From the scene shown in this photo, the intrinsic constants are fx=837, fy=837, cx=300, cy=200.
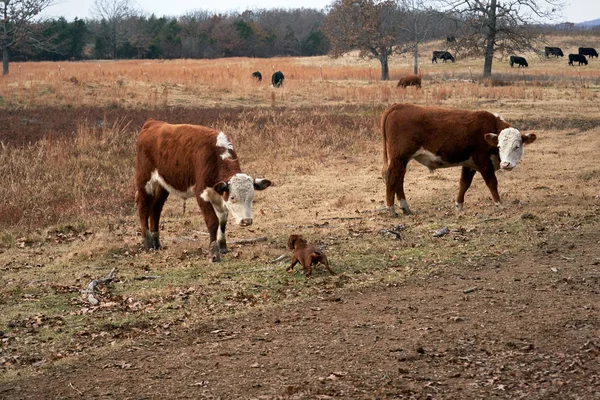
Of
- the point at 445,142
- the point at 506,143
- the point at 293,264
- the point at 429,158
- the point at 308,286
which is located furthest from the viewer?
the point at 429,158

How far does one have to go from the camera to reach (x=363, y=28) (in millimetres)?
58219

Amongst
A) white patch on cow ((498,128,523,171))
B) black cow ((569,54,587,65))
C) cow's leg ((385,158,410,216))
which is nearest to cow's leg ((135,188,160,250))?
cow's leg ((385,158,410,216))

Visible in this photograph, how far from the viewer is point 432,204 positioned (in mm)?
14391

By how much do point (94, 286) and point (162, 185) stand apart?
2.64 meters

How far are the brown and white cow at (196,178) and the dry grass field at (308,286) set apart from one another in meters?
0.50

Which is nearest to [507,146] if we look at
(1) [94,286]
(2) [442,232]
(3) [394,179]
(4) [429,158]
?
(4) [429,158]

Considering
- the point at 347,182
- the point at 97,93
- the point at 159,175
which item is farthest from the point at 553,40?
the point at 159,175

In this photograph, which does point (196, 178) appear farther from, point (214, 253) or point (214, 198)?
point (214, 253)

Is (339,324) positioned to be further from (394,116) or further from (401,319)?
(394,116)

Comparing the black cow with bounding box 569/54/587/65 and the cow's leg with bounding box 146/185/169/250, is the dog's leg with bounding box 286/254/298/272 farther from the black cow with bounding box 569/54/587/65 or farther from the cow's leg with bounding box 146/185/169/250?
the black cow with bounding box 569/54/587/65

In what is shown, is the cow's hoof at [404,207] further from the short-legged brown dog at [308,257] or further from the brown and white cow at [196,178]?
the short-legged brown dog at [308,257]

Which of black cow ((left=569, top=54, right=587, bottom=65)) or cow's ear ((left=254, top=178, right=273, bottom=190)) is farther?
black cow ((left=569, top=54, right=587, bottom=65))

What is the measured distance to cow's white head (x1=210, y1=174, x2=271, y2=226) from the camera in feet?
33.4

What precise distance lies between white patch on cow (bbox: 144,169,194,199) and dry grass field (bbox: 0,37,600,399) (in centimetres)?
78
